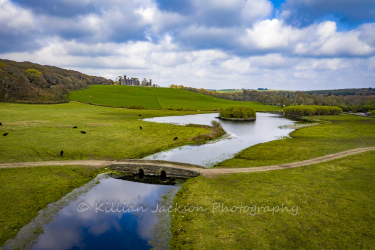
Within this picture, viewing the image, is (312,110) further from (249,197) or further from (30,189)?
(30,189)

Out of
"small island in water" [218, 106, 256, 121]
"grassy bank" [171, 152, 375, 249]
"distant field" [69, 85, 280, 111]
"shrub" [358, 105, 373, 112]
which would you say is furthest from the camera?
"shrub" [358, 105, 373, 112]

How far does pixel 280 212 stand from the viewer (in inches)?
681

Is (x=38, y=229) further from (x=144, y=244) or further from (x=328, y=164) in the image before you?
(x=328, y=164)

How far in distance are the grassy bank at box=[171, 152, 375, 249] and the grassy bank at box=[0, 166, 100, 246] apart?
38.7 feet

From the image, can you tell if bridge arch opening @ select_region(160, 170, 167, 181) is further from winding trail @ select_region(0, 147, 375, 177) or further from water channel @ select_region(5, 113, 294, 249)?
water channel @ select_region(5, 113, 294, 249)

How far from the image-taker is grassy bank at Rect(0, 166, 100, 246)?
16.4 meters

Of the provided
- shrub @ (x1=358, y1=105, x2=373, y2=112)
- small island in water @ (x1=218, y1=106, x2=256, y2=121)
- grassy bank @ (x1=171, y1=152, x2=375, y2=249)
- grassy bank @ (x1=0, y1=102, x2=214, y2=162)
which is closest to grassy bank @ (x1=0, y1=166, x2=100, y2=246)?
grassy bank @ (x1=0, y1=102, x2=214, y2=162)

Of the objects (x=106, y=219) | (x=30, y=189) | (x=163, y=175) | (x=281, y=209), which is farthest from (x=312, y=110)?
(x=30, y=189)

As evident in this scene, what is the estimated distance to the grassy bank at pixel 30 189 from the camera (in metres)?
16.4

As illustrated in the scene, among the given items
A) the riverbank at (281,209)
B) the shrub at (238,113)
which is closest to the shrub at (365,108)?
the shrub at (238,113)

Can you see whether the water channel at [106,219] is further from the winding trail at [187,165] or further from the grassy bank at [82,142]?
the grassy bank at [82,142]

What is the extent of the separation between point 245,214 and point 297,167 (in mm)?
15169

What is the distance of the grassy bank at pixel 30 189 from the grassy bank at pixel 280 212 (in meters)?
11.8

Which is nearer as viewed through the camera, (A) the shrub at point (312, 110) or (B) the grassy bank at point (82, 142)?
(B) the grassy bank at point (82, 142)
